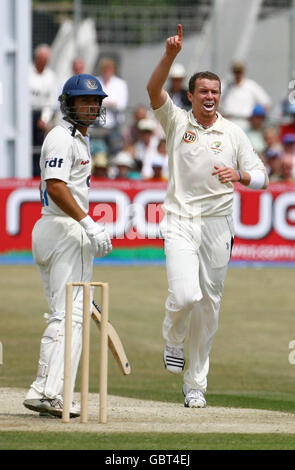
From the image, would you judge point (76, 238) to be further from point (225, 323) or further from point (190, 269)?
point (225, 323)

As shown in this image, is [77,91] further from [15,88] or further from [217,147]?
[15,88]

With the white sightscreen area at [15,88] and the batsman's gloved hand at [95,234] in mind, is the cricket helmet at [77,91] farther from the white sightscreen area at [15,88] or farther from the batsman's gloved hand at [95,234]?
the white sightscreen area at [15,88]

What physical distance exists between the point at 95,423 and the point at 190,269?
4.85 ft

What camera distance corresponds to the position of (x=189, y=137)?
28.5 feet

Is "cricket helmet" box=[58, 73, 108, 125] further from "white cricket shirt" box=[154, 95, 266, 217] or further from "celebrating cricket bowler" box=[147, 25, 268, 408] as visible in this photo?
"white cricket shirt" box=[154, 95, 266, 217]

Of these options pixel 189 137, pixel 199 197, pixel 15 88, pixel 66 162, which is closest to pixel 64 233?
pixel 66 162

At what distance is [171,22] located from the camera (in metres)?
20.1

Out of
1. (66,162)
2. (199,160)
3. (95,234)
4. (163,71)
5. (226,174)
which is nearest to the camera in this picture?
(95,234)

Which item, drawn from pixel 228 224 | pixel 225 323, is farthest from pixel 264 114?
pixel 228 224

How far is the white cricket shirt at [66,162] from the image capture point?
7.75m

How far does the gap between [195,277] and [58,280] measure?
1.12 m

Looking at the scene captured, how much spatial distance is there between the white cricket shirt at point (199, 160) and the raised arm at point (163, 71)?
0.08 metres
